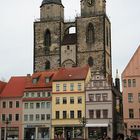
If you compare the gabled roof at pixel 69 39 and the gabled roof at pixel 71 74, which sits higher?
the gabled roof at pixel 69 39

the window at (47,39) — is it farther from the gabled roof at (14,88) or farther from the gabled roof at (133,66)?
the gabled roof at (133,66)

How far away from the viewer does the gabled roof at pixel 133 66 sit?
230 feet

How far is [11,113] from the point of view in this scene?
76250 mm

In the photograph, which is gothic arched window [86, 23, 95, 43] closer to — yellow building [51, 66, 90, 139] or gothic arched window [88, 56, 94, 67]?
gothic arched window [88, 56, 94, 67]

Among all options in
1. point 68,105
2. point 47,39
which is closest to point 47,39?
point 47,39

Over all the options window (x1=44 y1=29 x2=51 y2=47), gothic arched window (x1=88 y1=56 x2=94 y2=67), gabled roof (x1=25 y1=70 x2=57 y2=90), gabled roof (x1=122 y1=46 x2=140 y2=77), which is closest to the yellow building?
gabled roof (x1=25 y1=70 x2=57 y2=90)

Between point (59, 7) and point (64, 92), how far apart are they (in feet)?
87.1

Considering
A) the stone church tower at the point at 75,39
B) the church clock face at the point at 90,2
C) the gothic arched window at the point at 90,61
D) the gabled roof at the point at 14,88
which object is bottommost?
the gabled roof at the point at 14,88

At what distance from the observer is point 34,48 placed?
301ft

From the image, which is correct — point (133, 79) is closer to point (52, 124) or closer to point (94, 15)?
point (52, 124)

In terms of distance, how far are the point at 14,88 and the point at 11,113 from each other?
16.9 feet

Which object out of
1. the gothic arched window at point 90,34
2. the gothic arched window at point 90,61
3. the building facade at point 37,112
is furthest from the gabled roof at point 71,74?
the gothic arched window at point 90,34

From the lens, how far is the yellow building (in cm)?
7218

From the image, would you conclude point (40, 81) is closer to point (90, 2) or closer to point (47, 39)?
point (47, 39)
